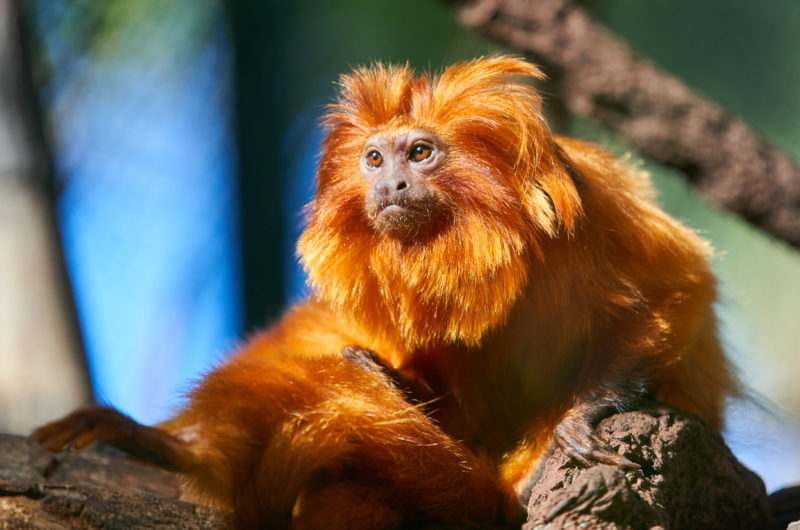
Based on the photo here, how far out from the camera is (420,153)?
3.18 metres

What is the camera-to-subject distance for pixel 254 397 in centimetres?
312

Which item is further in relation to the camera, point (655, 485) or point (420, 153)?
point (420, 153)

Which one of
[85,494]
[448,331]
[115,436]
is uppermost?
[448,331]

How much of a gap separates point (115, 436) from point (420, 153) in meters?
1.48

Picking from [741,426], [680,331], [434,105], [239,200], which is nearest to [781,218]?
[741,426]

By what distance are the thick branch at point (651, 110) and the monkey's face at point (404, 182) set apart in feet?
6.50

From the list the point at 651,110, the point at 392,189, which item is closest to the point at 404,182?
the point at 392,189

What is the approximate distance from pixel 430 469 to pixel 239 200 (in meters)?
5.70

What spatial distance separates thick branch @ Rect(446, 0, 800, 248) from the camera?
4605 millimetres

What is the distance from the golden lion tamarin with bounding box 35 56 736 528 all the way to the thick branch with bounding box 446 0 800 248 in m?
1.43

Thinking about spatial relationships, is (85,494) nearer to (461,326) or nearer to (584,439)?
(461,326)

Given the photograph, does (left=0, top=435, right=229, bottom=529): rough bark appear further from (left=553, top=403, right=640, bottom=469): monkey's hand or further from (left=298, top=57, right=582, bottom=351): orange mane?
(left=553, top=403, right=640, bottom=469): monkey's hand

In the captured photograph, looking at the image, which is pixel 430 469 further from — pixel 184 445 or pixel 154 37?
pixel 154 37

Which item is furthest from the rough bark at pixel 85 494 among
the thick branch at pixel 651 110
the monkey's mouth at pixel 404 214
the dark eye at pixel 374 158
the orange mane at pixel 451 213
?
the thick branch at pixel 651 110
